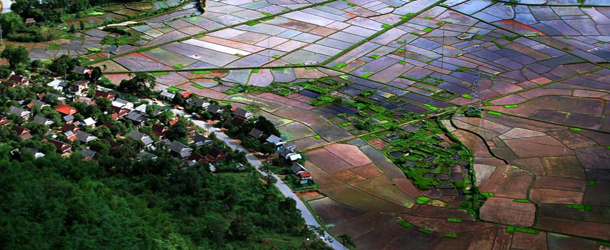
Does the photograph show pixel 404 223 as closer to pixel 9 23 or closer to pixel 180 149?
pixel 180 149

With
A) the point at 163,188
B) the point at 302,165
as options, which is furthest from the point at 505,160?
the point at 163,188

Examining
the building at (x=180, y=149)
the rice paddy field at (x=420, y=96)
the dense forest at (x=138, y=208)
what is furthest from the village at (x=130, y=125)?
the rice paddy field at (x=420, y=96)

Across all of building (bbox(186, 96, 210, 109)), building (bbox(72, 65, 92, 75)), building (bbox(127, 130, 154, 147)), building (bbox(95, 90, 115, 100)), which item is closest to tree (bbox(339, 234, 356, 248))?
building (bbox(127, 130, 154, 147))

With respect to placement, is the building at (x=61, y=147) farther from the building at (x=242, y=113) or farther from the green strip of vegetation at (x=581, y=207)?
the green strip of vegetation at (x=581, y=207)

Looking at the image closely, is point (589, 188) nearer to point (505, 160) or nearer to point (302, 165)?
point (505, 160)

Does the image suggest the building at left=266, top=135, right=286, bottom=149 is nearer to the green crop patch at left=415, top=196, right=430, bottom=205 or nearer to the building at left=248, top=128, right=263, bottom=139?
the building at left=248, top=128, right=263, bottom=139

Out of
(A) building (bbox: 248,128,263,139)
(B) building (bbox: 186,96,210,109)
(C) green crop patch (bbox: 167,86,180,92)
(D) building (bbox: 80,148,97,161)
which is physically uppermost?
(D) building (bbox: 80,148,97,161)
